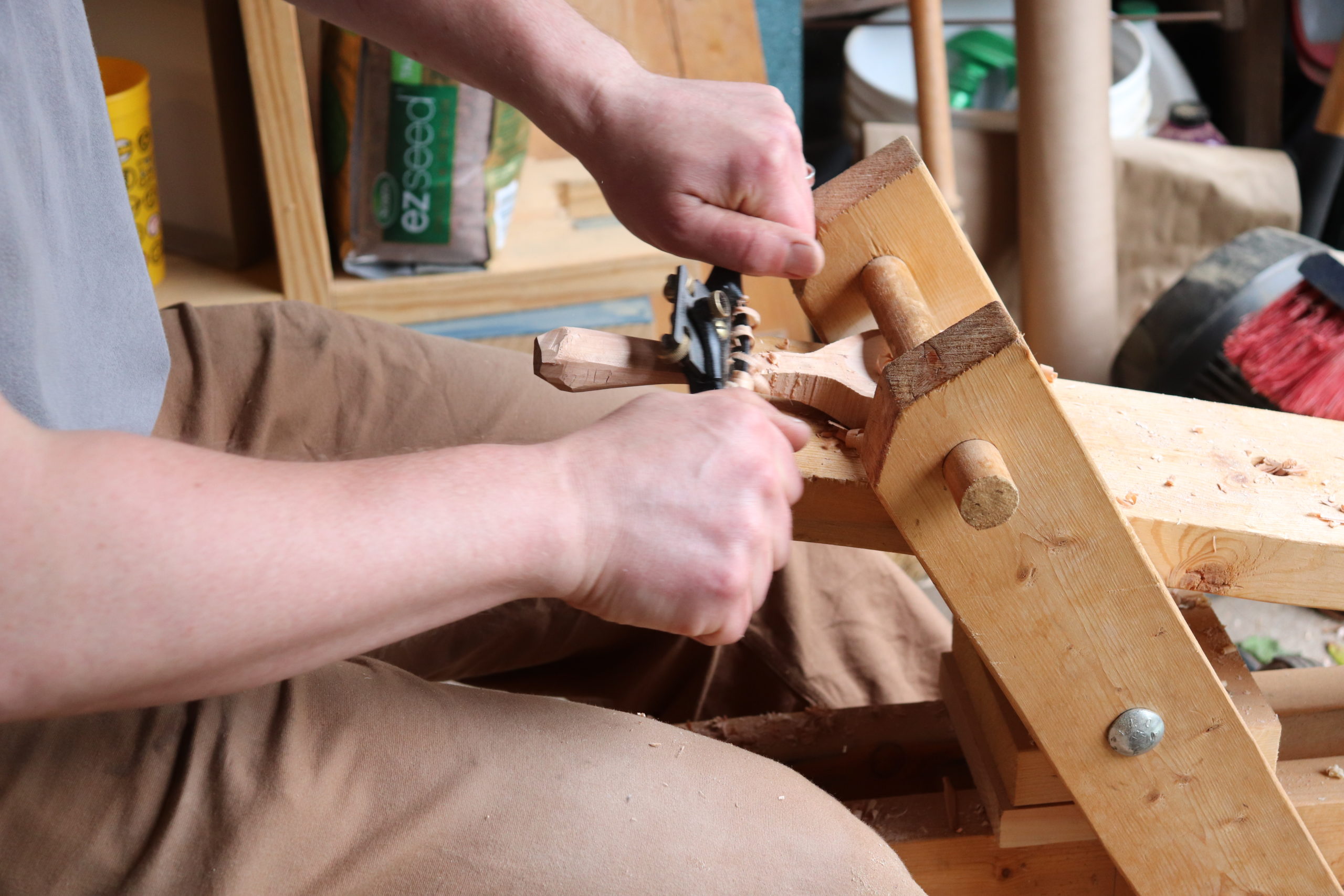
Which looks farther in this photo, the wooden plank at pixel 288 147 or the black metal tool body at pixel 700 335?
the wooden plank at pixel 288 147

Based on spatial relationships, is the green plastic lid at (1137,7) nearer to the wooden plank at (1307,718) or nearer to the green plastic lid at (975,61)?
the green plastic lid at (975,61)

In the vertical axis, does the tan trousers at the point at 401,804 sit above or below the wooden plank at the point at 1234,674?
above

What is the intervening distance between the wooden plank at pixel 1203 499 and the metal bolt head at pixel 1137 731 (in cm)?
10

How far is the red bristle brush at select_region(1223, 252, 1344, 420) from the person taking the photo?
5.15 feet

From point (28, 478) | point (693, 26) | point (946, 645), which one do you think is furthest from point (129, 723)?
point (693, 26)

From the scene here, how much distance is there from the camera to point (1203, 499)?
0.72 m

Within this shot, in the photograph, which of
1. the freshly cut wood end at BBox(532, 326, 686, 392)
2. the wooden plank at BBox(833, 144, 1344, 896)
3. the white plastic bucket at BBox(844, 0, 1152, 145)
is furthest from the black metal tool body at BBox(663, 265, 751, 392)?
the white plastic bucket at BBox(844, 0, 1152, 145)

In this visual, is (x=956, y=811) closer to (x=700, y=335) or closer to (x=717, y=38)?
(x=700, y=335)

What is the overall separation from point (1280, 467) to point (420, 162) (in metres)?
1.23

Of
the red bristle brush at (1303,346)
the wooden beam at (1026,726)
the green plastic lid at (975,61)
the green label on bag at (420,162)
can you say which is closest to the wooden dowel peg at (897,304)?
the wooden beam at (1026,726)

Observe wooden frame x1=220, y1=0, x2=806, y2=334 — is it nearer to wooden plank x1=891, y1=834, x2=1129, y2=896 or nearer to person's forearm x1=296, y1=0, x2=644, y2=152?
person's forearm x1=296, y1=0, x2=644, y2=152

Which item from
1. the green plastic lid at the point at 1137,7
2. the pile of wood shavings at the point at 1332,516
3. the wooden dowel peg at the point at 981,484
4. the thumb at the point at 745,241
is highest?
the thumb at the point at 745,241

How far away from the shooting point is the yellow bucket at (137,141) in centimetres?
143

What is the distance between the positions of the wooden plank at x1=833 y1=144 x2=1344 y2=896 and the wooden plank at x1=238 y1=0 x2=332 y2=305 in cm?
114
